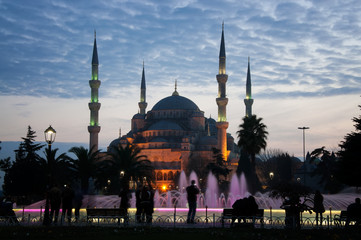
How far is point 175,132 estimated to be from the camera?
265ft

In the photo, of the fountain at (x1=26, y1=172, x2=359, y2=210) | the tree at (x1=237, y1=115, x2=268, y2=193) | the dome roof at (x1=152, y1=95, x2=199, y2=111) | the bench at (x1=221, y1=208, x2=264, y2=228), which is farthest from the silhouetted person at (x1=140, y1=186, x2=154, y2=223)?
the dome roof at (x1=152, y1=95, x2=199, y2=111)

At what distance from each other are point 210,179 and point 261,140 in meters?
17.8

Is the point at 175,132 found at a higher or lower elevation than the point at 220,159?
higher

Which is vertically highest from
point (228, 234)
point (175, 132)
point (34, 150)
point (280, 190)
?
point (175, 132)

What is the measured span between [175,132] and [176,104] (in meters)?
8.22

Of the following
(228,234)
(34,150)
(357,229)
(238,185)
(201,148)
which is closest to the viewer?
(228,234)

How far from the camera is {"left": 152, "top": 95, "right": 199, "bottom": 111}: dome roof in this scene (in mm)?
87062

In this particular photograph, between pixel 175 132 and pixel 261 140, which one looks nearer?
pixel 261 140

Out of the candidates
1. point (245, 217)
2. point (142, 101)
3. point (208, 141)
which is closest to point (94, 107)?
point (208, 141)

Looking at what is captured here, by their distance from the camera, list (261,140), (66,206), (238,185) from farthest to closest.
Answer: (238,185) < (261,140) < (66,206)

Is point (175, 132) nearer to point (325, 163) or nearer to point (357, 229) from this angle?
point (325, 163)

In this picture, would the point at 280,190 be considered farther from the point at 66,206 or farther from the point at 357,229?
the point at 66,206

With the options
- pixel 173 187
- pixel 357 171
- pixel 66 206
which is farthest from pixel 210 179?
pixel 66 206

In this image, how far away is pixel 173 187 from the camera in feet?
231
